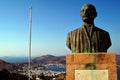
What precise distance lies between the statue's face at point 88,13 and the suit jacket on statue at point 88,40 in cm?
20

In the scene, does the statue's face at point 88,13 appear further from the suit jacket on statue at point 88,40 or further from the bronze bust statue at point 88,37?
the suit jacket on statue at point 88,40

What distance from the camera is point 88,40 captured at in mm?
6473

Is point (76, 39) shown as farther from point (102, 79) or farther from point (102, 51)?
point (102, 79)

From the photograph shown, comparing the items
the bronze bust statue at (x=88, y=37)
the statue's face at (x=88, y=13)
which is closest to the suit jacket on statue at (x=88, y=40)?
the bronze bust statue at (x=88, y=37)

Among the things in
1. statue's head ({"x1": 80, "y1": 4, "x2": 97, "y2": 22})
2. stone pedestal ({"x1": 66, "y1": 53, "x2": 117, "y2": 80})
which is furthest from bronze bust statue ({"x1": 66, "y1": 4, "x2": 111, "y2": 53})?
stone pedestal ({"x1": 66, "y1": 53, "x2": 117, "y2": 80})

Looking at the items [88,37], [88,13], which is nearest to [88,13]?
[88,13]

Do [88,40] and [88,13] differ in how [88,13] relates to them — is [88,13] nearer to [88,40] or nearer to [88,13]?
[88,13]

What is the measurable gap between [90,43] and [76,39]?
356mm

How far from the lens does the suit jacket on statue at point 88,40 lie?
21.0 ft

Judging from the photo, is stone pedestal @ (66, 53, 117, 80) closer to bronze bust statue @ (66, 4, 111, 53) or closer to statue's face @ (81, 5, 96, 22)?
bronze bust statue @ (66, 4, 111, 53)

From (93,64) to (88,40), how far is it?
0.63 meters

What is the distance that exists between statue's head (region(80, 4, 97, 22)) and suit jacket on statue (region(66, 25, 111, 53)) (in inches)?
8.0

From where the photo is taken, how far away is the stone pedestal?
20.0ft

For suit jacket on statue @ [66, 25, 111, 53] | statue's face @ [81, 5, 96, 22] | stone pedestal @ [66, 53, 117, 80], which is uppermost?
statue's face @ [81, 5, 96, 22]
